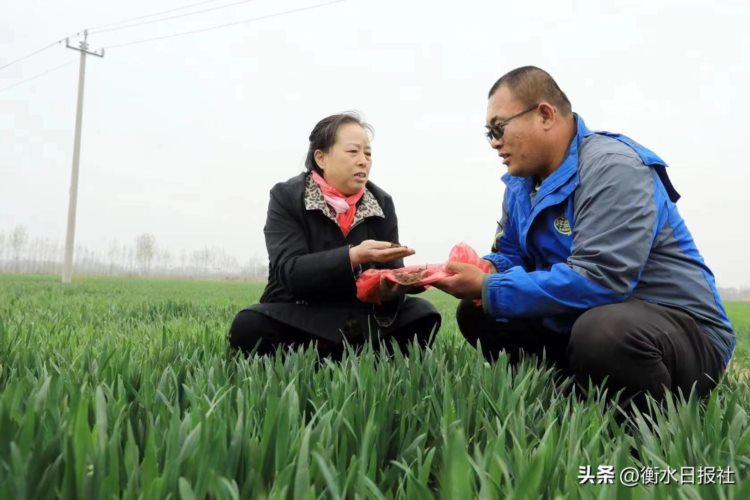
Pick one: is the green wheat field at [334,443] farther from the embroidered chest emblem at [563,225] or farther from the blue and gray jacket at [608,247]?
the embroidered chest emblem at [563,225]

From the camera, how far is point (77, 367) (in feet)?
6.32

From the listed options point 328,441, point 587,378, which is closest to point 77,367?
point 328,441

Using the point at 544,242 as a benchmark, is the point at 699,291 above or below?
below

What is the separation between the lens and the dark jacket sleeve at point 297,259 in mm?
2416

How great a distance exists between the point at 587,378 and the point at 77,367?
5.15 feet

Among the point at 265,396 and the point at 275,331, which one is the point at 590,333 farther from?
the point at 275,331

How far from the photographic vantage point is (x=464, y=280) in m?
2.07

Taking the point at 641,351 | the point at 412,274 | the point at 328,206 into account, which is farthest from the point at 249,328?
the point at 641,351

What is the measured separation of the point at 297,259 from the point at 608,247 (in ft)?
3.94

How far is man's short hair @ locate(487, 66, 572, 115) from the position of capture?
212 cm

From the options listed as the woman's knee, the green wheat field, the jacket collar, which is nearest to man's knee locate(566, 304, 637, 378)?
the green wheat field

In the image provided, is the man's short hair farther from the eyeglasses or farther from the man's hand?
the man's hand

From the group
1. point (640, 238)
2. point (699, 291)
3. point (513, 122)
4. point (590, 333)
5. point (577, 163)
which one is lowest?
point (590, 333)

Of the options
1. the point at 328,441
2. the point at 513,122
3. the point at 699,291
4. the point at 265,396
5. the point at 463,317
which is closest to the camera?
the point at 328,441
